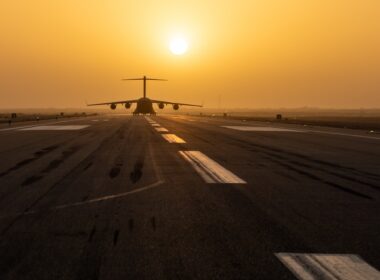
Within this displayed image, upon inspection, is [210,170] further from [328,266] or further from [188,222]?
[328,266]

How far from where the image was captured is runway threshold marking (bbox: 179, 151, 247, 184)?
929 cm

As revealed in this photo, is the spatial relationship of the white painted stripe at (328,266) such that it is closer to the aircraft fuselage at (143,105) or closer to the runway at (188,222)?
the runway at (188,222)

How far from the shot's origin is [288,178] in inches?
385

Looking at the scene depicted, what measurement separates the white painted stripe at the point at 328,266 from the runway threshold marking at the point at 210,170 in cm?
466

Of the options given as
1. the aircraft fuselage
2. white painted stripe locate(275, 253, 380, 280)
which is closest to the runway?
white painted stripe locate(275, 253, 380, 280)

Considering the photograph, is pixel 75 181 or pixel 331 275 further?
pixel 75 181

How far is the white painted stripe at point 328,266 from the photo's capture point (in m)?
3.89

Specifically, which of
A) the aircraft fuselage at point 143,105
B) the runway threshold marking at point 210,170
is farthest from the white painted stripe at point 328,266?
the aircraft fuselage at point 143,105

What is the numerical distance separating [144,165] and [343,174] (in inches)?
189

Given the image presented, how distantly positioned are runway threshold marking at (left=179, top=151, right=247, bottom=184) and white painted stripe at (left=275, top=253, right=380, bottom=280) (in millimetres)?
4661

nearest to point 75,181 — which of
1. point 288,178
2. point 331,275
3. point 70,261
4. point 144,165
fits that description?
point 144,165

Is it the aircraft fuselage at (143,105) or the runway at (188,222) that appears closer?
the runway at (188,222)

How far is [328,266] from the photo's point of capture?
13.6ft

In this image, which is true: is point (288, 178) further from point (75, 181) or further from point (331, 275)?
point (331, 275)
